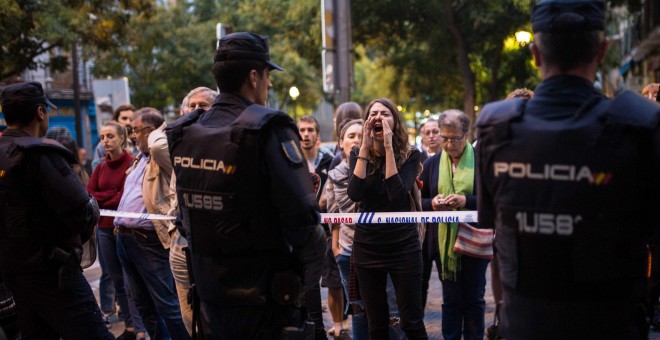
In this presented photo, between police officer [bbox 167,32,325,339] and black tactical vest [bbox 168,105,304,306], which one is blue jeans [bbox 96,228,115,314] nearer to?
police officer [bbox 167,32,325,339]

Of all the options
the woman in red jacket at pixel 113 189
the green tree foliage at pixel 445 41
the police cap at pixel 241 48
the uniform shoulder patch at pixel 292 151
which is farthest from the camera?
the green tree foliage at pixel 445 41

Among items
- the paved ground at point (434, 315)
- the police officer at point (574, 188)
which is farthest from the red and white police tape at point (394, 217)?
the police officer at point (574, 188)

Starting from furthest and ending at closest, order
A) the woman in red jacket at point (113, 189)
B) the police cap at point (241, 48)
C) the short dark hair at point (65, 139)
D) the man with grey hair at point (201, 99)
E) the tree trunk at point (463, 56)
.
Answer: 1. the tree trunk at point (463, 56)
2. the short dark hair at point (65, 139)
3. the woman in red jacket at point (113, 189)
4. the man with grey hair at point (201, 99)
5. the police cap at point (241, 48)

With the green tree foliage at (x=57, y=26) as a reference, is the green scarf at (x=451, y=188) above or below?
below

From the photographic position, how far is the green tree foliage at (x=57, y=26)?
15397 mm

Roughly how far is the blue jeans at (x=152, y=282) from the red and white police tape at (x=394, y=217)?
8.5 inches

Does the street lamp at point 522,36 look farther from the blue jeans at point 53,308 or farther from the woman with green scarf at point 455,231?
the blue jeans at point 53,308

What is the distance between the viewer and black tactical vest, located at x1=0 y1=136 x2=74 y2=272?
14.8 feet

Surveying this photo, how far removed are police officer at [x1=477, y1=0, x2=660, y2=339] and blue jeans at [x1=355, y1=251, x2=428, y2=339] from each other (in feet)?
7.76

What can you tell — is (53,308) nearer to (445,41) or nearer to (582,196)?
(582,196)

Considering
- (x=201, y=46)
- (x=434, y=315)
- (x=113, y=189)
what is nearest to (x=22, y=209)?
(x=113, y=189)

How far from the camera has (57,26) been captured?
16.4m

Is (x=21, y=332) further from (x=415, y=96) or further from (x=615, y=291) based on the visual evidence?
(x=415, y=96)

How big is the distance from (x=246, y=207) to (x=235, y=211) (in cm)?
5
